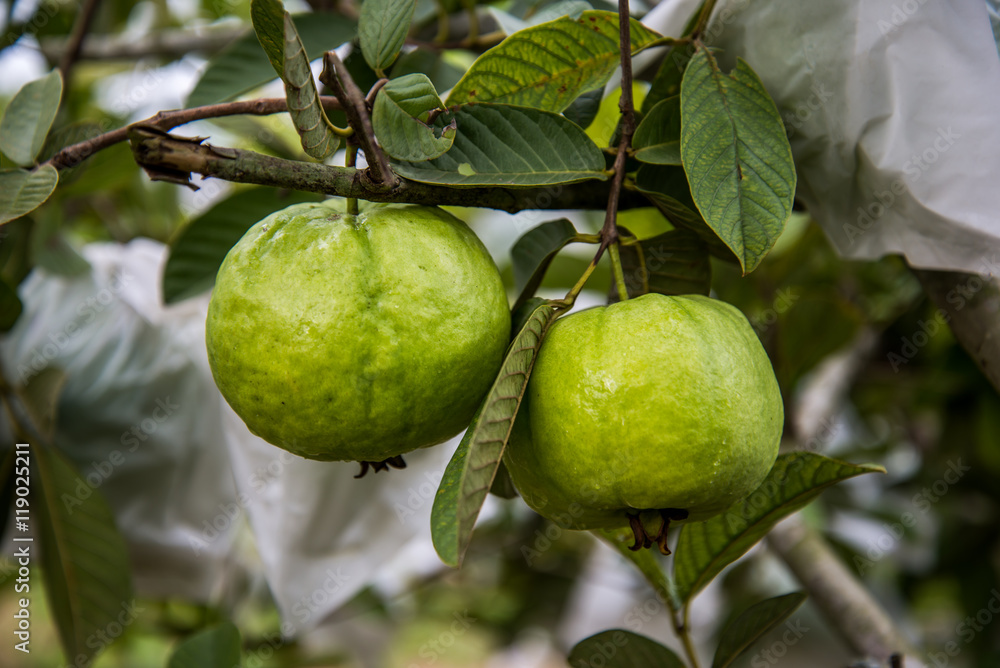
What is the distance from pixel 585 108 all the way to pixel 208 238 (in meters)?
0.59

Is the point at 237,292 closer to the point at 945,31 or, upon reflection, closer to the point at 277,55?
the point at 277,55

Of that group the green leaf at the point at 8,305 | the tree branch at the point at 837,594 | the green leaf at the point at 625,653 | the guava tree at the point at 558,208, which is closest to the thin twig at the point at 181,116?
the guava tree at the point at 558,208

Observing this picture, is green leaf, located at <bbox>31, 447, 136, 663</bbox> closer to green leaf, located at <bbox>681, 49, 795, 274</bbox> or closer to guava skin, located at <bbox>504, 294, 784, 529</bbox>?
guava skin, located at <bbox>504, 294, 784, 529</bbox>

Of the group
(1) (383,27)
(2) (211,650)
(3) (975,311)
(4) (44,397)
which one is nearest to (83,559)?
(4) (44,397)

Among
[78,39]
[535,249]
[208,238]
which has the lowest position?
[208,238]

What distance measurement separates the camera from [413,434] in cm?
55

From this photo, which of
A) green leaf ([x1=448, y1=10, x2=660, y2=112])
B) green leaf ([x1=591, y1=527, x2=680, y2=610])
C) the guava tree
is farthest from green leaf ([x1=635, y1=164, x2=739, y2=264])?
green leaf ([x1=591, y1=527, x2=680, y2=610])

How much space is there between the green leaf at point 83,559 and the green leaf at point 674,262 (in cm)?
87

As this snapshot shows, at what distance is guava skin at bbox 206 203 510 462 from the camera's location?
20.2 inches

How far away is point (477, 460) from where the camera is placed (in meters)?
0.48

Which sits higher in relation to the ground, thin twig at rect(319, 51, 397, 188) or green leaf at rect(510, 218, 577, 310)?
thin twig at rect(319, 51, 397, 188)

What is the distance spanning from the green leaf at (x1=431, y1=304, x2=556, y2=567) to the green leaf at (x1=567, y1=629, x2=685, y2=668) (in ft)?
1.07

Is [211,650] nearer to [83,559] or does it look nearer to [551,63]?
[83,559]

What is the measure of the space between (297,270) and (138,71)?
5.40 feet
